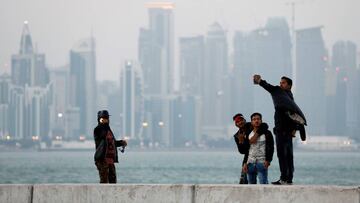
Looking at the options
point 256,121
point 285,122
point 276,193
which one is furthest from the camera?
point 256,121

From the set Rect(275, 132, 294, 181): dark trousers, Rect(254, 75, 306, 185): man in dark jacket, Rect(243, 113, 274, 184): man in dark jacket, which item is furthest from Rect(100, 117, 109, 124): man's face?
Result: Rect(275, 132, 294, 181): dark trousers

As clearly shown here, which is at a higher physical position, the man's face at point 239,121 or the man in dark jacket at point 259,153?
the man's face at point 239,121

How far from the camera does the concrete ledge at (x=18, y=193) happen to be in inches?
589

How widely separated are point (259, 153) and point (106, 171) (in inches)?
83.5

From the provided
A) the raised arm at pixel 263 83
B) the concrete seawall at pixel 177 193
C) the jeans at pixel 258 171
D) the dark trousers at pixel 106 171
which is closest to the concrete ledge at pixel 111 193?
the concrete seawall at pixel 177 193

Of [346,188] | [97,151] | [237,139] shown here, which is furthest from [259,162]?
[346,188]

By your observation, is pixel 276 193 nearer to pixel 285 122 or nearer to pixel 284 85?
pixel 285 122

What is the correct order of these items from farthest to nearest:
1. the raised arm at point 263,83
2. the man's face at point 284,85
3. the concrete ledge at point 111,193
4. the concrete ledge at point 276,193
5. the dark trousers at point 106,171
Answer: the dark trousers at point 106,171 < the man's face at point 284,85 < the raised arm at point 263,83 < the concrete ledge at point 111,193 < the concrete ledge at point 276,193

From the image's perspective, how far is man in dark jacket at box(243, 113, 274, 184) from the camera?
53.7 ft

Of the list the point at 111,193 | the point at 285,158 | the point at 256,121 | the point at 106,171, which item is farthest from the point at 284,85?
the point at 106,171

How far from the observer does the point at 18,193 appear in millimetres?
14992

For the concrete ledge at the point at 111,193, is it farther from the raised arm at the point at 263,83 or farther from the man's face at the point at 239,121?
the man's face at the point at 239,121

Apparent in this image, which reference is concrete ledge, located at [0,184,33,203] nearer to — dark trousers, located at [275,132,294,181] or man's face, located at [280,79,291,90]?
dark trousers, located at [275,132,294,181]

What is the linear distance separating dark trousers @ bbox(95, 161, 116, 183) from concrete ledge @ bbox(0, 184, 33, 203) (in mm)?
2226
